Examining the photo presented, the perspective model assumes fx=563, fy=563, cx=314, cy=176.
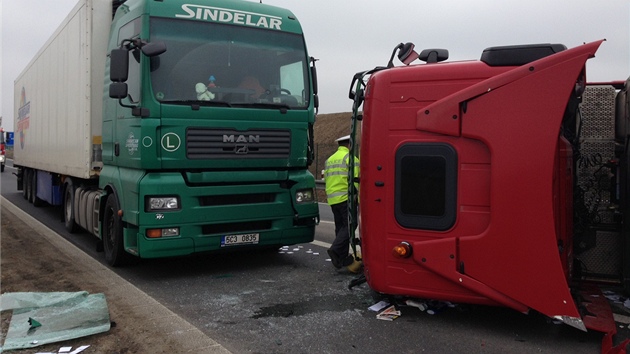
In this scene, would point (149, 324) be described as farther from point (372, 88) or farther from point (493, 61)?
point (493, 61)

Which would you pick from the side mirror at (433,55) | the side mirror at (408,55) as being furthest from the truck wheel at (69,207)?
the side mirror at (433,55)

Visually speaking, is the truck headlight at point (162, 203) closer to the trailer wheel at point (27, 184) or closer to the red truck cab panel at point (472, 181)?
the red truck cab panel at point (472, 181)

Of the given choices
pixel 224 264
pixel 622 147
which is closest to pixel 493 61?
pixel 622 147

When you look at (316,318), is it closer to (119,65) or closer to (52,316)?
(52,316)

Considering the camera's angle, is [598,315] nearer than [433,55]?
Yes

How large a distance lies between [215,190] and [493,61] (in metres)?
3.37

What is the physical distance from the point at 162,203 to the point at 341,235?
208 centimetres

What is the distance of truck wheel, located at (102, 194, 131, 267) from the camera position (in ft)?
21.7

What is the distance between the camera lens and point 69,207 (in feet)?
31.7

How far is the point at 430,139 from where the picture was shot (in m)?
4.43

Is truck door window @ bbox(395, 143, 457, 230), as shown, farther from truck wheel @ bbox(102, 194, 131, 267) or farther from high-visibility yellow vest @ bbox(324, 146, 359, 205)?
truck wheel @ bbox(102, 194, 131, 267)

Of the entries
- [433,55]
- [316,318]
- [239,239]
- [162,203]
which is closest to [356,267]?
[239,239]

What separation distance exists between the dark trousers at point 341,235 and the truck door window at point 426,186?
77.4 inches

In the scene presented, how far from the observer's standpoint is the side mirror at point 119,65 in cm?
593
